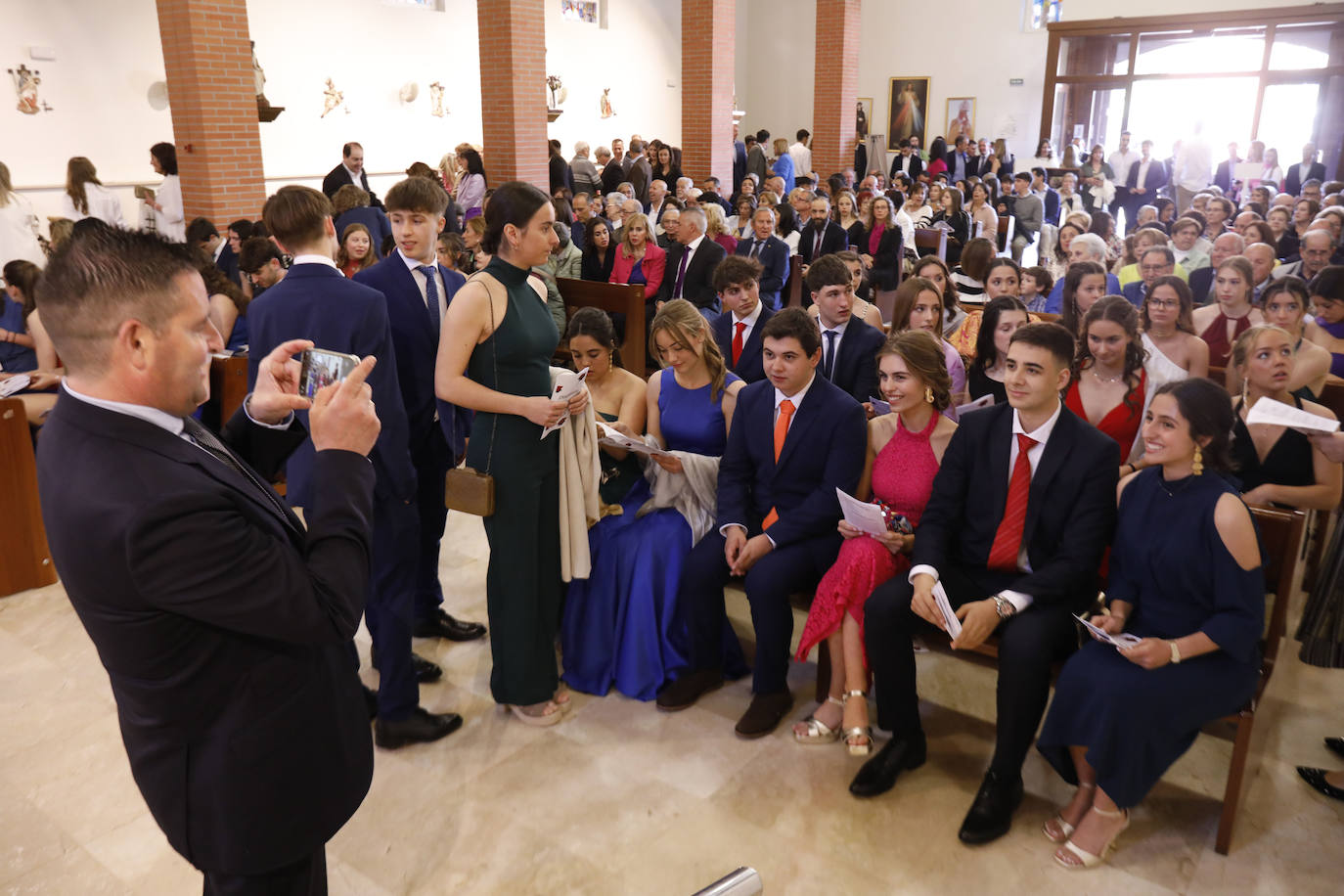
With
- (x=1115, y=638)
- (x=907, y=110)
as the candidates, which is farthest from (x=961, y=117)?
(x=1115, y=638)

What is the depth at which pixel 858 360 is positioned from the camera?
4492 mm

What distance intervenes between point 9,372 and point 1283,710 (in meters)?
6.10

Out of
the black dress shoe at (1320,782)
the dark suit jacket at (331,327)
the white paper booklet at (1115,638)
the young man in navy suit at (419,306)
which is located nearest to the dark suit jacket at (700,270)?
the young man in navy suit at (419,306)

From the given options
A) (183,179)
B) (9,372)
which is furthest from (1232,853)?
(183,179)

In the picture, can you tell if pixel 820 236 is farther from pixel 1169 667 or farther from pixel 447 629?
pixel 1169 667

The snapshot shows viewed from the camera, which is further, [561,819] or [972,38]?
[972,38]

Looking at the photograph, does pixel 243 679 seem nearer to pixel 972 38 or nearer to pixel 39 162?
pixel 39 162

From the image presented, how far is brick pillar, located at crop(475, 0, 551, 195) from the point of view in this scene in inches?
414

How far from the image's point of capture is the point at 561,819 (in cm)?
295

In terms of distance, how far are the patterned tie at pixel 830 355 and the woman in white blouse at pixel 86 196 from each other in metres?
6.63

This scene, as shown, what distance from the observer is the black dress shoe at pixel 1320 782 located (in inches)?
118

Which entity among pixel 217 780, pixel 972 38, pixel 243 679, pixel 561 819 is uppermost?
pixel 972 38

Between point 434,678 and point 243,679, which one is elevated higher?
point 243,679

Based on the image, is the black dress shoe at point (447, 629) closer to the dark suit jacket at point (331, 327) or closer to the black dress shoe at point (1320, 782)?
the dark suit jacket at point (331, 327)
